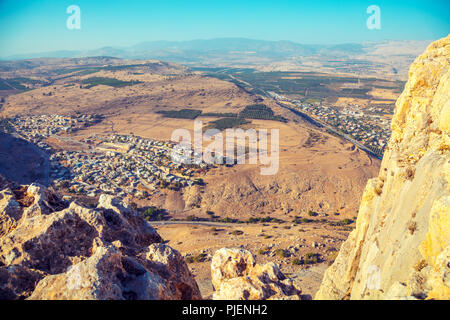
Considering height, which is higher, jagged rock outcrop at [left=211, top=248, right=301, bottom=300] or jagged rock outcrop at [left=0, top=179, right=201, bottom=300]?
jagged rock outcrop at [left=0, top=179, right=201, bottom=300]

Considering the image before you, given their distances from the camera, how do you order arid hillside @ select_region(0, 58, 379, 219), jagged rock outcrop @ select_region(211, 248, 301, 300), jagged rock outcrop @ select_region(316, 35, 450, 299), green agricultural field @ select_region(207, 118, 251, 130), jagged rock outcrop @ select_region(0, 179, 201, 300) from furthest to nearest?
green agricultural field @ select_region(207, 118, 251, 130) < arid hillside @ select_region(0, 58, 379, 219) < jagged rock outcrop @ select_region(211, 248, 301, 300) < jagged rock outcrop @ select_region(316, 35, 450, 299) < jagged rock outcrop @ select_region(0, 179, 201, 300)

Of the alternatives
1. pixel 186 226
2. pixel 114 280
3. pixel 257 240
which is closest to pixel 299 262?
pixel 257 240

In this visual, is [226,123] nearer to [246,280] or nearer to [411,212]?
[246,280]

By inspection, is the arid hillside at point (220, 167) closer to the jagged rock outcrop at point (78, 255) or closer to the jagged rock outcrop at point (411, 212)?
the jagged rock outcrop at point (411, 212)

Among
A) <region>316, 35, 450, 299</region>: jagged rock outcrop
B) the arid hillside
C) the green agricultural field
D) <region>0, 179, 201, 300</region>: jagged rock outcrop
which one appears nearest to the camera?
<region>0, 179, 201, 300</region>: jagged rock outcrop

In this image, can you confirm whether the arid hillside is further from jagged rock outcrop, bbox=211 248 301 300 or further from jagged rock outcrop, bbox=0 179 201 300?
jagged rock outcrop, bbox=211 248 301 300

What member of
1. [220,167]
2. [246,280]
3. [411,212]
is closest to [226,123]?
[220,167]

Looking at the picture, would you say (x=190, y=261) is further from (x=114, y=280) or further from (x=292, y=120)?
(x=292, y=120)

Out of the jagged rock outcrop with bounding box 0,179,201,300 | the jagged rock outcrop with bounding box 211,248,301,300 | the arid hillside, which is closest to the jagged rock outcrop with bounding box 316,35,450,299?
the jagged rock outcrop with bounding box 211,248,301,300

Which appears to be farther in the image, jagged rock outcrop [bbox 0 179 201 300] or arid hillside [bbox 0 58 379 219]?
arid hillside [bbox 0 58 379 219]
